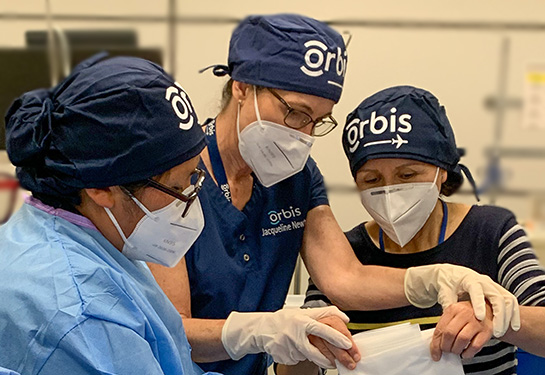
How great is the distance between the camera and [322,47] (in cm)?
135

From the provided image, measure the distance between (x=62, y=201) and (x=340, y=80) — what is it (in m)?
0.75

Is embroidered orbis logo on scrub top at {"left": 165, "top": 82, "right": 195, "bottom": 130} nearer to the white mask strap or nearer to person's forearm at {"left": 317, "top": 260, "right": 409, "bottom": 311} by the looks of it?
the white mask strap

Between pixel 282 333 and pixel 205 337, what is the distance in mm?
177

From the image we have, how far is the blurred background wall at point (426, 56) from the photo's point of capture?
249 centimetres

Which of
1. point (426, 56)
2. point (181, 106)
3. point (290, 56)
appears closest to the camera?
point (181, 106)

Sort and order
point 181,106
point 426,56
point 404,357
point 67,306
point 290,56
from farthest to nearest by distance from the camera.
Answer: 1. point 426,56
2. point 290,56
3. point 404,357
4. point 181,106
5. point 67,306

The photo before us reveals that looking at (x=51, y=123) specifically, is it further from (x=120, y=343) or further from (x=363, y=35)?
(x=363, y=35)

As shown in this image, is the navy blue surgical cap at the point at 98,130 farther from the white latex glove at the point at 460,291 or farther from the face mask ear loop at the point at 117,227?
the white latex glove at the point at 460,291

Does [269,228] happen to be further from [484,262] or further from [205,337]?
[484,262]

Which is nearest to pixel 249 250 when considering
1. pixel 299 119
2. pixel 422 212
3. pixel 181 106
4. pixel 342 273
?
pixel 342 273

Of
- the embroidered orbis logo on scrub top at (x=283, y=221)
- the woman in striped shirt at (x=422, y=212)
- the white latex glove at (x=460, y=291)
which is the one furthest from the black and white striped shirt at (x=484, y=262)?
the embroidered orbis logo on scrub top at (x=283, y=221)

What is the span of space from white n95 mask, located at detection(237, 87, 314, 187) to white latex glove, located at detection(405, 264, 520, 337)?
0.40m

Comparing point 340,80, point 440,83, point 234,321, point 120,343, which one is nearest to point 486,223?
point 340,80

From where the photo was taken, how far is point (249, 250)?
4.64ft
